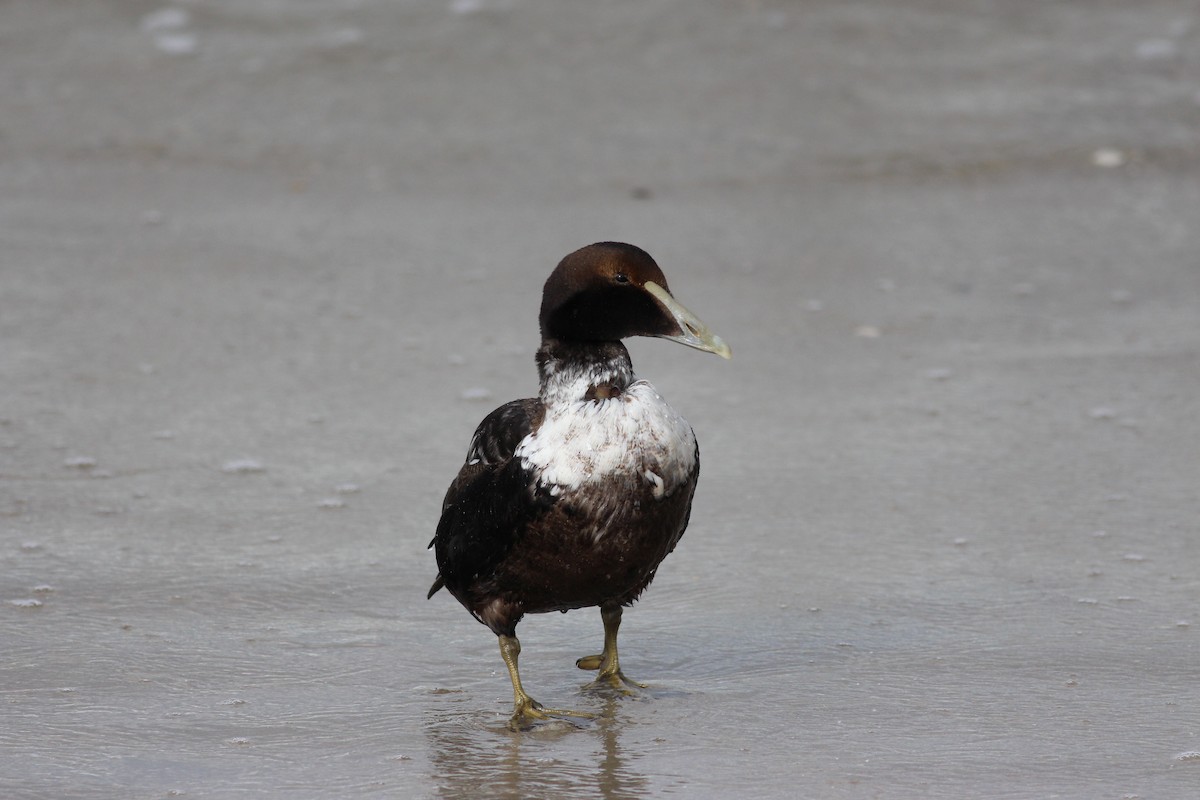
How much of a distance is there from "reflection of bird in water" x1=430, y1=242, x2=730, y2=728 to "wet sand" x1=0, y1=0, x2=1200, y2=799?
1.06ft

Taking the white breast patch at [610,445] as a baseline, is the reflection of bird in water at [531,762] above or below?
below

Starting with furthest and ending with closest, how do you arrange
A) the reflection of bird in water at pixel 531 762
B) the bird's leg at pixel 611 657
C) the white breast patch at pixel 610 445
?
1. the bird's leg at pixel 611 657
2. the white breast patch at pixel 610 445
3. the reflection of bird in water at pixel 531 762

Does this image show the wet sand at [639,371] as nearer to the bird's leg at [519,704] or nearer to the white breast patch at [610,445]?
the bird's leg at [519,704]

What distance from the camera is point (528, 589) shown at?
3742 millimetres

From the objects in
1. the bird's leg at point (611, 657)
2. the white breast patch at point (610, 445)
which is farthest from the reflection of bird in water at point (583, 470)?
the bird's leg at point (611, 657)

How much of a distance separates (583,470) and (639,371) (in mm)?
3015

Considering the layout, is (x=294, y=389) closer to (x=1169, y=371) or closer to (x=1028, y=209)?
(x=1169, y=371)

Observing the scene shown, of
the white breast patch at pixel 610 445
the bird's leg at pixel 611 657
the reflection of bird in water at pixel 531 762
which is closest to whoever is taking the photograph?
the reflection of bird in water at pixel 531 762

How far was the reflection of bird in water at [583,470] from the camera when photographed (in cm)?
362

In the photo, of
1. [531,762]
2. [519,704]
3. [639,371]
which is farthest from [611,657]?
[639,371]

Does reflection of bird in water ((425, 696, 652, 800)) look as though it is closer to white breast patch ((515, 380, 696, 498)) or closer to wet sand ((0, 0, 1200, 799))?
wet sand ((0, 0, 1200, 799))

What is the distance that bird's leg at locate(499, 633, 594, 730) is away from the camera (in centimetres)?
369

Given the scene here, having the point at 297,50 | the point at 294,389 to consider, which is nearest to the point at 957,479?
the point at 294,389

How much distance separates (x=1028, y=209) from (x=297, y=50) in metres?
4.99
